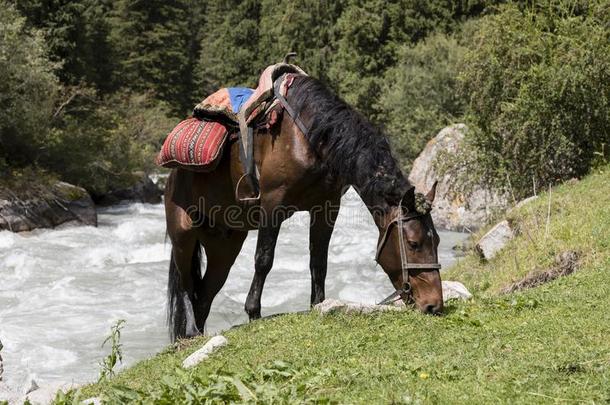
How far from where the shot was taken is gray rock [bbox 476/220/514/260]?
1001 centimetres

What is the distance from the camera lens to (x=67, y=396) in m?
3.54

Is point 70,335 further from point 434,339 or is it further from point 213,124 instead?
point 434,339

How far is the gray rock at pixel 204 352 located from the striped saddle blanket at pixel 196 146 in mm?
1607

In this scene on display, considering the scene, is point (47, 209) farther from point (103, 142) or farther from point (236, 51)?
point (236, 51)

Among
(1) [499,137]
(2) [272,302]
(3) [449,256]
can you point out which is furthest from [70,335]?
(1) [499,137]

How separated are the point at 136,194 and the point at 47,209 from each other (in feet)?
A: 22.0

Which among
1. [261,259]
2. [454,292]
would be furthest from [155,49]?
[261,259]

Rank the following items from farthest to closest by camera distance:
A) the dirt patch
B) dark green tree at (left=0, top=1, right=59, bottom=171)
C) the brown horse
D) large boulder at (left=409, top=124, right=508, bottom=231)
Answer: dark green tree at (left=0, top=1, right=59, bottom=171) < large boulder at (left=409, top=124, right=508, bottom=231) < the dirt patch < the brown horse

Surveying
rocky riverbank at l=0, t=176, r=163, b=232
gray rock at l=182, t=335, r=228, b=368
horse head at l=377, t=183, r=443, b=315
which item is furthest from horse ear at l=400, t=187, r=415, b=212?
rocky riverbank at l=0, t=176, r=163, b=232

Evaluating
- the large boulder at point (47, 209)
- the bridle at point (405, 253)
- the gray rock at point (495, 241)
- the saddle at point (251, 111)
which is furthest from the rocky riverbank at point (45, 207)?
the bridle at point (405, 253)

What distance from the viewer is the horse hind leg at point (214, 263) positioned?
22.6ft

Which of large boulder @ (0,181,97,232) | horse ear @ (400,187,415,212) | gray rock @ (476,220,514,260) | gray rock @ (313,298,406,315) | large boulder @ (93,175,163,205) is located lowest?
large boulder @ (93,175,163,205)

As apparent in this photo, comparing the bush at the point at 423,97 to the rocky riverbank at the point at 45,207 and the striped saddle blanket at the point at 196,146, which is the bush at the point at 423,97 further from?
the striped saddle blanket at the point at 196,146

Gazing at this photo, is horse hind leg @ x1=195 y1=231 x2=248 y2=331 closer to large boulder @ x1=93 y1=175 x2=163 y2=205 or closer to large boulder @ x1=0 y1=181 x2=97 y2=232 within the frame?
large boulder @ x1=0 y1=181 x2=97 y2=232
